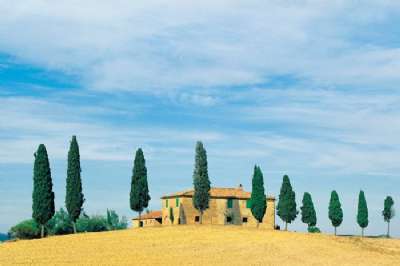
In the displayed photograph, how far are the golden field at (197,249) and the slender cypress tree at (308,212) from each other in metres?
25.1

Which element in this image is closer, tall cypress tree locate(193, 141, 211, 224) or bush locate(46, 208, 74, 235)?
tall cypress tree locate(193, 141, 211, 224)

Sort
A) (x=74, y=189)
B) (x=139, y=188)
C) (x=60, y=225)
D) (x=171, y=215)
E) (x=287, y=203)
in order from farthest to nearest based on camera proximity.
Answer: (x=60, y=225) → (x=171, y=215) → (x=287, y=203) → (x=139, y=188) → (x=74, y=189)

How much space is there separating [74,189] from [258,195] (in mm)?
29424

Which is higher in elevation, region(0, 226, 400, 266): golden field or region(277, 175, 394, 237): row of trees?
region(277, 175, 394, 237): row of trees

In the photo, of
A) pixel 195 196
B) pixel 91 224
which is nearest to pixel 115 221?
pixel 91 224

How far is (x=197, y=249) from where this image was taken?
6406 cm

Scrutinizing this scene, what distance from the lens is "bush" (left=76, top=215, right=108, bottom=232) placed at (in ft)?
432

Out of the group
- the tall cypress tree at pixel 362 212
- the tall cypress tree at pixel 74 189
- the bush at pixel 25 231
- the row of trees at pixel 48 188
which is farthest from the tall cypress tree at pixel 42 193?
the tall cypress tree at pixel 362 212

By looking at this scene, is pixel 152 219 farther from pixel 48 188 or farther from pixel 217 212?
pixel 48 188

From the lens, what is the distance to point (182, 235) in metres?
72.8

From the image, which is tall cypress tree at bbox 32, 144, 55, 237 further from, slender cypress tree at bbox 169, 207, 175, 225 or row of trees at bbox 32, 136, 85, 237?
slender cypress tree at bbox 169, 207, 175, 225

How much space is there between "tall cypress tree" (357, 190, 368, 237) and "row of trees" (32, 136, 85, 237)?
4788cm

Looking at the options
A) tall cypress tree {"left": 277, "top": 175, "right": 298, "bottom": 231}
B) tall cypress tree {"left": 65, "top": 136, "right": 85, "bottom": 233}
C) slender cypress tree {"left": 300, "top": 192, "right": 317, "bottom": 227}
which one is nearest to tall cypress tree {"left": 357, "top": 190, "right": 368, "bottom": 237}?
slender cypress tree {"left": 300, "top": 192, "right": 317, "bottom": 227}

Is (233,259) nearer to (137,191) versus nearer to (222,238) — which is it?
(222,238)
